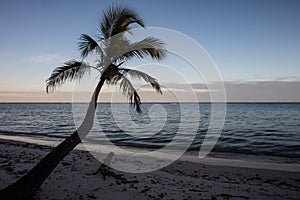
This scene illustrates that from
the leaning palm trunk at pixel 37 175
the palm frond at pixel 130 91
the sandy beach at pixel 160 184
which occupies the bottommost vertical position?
the sandy beach at pixel 160 184

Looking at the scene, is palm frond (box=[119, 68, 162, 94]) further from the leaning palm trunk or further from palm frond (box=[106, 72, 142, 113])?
the leaning palm trunk

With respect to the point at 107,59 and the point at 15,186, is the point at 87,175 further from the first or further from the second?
the point at 107,59

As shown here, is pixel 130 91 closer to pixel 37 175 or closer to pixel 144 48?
pixel 144 48

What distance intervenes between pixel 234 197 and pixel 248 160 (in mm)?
8213

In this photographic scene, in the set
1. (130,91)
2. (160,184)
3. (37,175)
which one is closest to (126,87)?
(130,91)

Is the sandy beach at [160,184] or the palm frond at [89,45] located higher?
the palm frond at [89,45]

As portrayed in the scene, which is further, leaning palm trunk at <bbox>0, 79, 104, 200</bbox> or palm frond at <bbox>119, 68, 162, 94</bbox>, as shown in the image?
palm frond at <bbox>119, 68, 162, 94</bbox>

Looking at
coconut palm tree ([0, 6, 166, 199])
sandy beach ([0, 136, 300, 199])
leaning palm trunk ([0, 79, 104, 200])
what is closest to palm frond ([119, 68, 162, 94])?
coconut palm tree ([0, 6, 166, 199])

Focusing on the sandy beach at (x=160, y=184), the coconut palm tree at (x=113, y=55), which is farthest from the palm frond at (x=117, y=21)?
the sandy beach at (x=160, y=184)

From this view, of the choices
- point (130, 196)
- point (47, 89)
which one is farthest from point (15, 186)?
point (130, 196)

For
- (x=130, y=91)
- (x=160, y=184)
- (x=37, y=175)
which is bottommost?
(x=160, y=184)

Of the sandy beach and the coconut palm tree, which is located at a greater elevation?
the coconut palm tree

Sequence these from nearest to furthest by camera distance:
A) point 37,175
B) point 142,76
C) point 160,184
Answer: point 37,175 → point 142,76 → point 160,184

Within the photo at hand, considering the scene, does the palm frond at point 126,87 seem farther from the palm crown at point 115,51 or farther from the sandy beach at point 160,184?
the sandy beach at point 160,184
